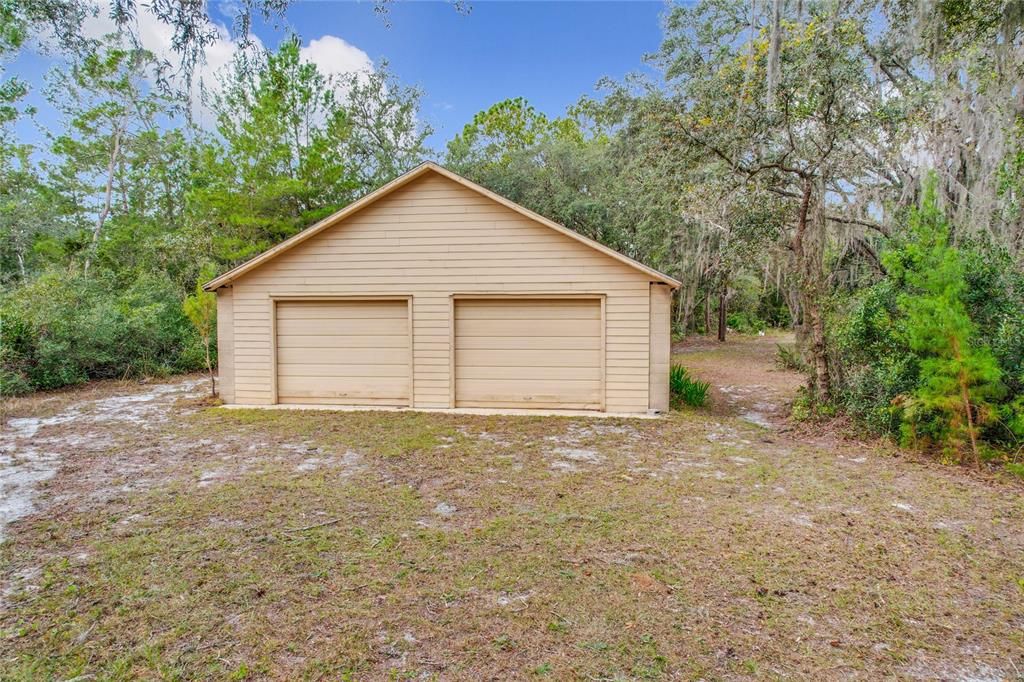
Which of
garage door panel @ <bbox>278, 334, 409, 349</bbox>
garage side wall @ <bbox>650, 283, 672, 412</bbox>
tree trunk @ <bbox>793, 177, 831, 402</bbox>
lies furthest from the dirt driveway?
garage door panel @ <bbox>278, 334, 409, 349</bbox>

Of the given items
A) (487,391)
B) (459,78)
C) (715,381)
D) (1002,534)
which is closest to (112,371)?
(487,391)

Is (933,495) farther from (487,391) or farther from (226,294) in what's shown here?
(226,294)

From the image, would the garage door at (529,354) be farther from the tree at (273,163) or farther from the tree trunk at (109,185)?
the tree trunk at (109,185)

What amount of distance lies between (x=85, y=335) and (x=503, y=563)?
10.7 metres

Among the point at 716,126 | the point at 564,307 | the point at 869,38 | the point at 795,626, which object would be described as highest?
the point at 869,38

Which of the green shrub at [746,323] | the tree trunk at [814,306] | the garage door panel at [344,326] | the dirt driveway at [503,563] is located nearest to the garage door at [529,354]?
the garage door panel at [344,326]

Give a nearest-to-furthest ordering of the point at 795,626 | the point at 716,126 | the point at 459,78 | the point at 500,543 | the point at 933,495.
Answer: the point at 795,626 → the point at 500,543 → the point at 933,495 → the point at 716,126 → the point at 459,78

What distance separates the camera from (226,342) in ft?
26.0

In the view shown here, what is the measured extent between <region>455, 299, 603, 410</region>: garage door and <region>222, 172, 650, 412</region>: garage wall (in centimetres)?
22

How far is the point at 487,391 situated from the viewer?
771 centimetres

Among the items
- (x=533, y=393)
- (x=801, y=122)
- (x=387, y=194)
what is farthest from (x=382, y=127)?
(x=801, y=122)

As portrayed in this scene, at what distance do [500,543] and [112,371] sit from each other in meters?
10.6

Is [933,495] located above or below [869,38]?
below

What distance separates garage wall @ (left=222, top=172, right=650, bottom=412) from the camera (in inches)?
289
